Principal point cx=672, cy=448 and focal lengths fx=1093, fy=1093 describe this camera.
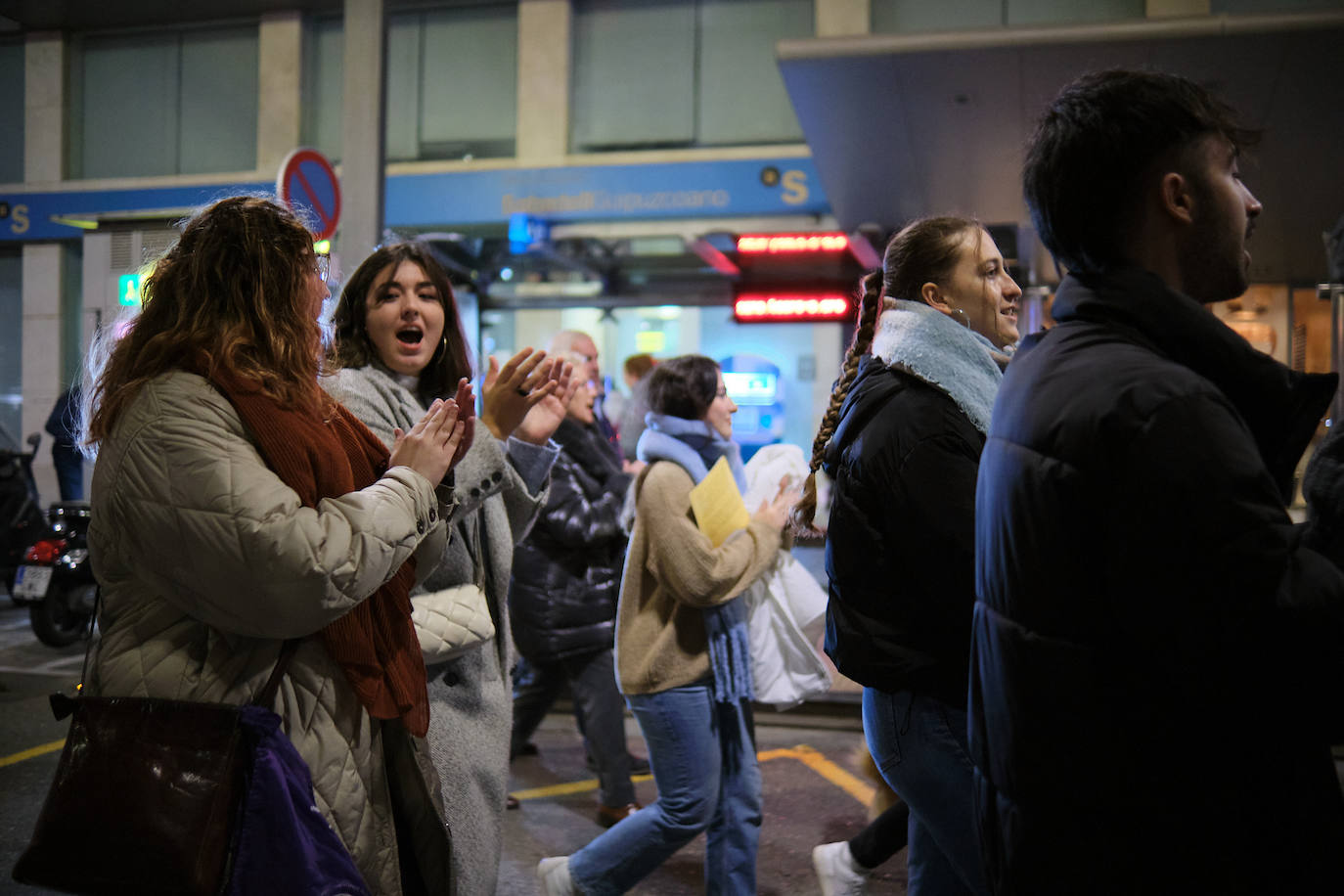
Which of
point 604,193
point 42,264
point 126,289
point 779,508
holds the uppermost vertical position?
point 604,193

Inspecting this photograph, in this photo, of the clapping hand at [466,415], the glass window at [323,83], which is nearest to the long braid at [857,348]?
the clapping hand at [466,415]

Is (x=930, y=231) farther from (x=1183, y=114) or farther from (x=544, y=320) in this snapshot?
(x=544, y=320)

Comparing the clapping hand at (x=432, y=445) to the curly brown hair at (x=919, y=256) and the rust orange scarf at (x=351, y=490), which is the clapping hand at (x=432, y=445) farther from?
the curly brown hair at (x=919, y=256)

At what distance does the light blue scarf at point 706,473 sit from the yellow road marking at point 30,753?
3741mm

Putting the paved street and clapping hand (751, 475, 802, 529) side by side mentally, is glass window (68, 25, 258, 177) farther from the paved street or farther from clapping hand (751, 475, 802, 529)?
clapping hand (751, 475, 802, 529)

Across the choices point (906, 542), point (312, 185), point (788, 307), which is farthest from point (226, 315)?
point (788, 307)

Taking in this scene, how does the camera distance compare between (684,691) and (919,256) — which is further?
(684,691)

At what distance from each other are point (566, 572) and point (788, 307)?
31.5ft

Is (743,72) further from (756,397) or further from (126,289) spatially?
(126,289)

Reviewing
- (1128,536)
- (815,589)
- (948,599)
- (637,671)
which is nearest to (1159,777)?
(1128,536)

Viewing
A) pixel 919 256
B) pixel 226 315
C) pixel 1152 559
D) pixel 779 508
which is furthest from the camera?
pixel 779 508

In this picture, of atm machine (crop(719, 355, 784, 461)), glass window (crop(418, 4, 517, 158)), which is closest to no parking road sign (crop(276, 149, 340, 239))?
atm machine (crop(719, 355, 784, 461))

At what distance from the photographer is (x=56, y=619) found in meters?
8.12

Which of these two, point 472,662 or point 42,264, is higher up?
point 42,264
